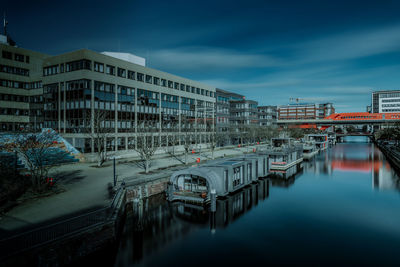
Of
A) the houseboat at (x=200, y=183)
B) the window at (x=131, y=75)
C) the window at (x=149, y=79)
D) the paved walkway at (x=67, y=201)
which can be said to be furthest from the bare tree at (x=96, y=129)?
the houseboat at (x=200, y=183)

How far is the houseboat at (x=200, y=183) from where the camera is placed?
2630cm

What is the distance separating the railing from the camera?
12008 millimetres

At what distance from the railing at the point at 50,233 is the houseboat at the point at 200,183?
1016 cm

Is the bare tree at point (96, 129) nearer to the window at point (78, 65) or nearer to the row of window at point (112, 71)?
the window at point (78, 65)

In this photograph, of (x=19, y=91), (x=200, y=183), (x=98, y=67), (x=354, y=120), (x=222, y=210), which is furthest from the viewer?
(x=354, y=120)

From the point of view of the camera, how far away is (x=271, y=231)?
21094 mm

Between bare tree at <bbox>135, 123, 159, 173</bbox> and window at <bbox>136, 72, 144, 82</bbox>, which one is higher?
window at <bbox>136, 72, 144, 82</bbox>

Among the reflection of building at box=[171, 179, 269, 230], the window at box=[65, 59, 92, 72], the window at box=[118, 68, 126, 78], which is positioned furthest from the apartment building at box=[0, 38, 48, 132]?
the reflection of building at box=[171, 179, 269, 230]

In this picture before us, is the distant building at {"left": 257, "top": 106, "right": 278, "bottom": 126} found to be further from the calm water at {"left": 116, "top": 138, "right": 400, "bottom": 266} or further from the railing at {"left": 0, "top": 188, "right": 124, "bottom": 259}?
the railing at {"left": 0, "top": 188, "right": 124, "bottom": 259}

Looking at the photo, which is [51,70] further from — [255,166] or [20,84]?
[255,166]

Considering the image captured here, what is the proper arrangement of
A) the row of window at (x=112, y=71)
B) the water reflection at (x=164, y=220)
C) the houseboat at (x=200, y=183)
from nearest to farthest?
1. the water reflection at (x=164, y=220)
2. the houseboat at (x=200, y=183)
3. the row of window at (x=112, y=71)

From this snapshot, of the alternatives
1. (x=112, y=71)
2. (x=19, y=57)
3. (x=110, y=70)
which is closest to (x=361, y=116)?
(x=112, y=71)

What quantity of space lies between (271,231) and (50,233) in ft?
51.9

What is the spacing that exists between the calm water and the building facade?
20.7m
